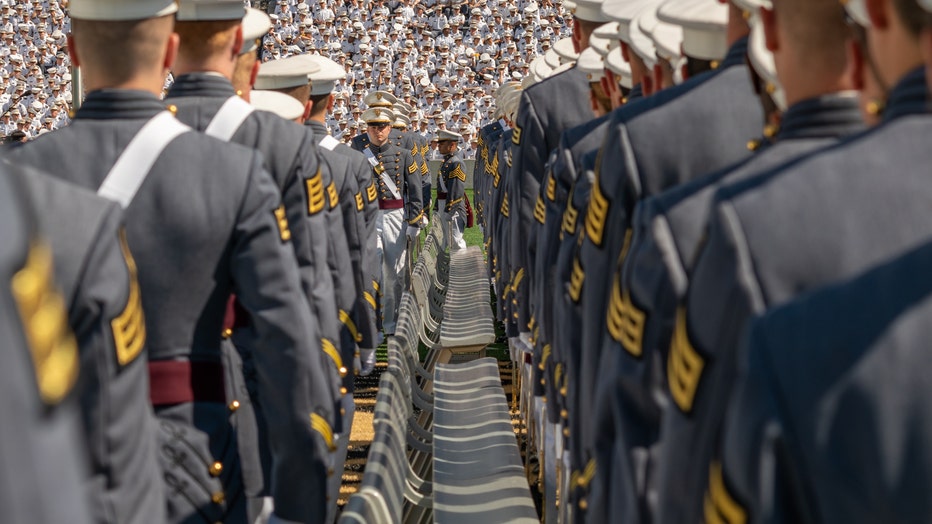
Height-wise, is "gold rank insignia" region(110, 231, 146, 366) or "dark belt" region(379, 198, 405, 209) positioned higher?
"gold rank insignia" region(110, 231, 146, 366)

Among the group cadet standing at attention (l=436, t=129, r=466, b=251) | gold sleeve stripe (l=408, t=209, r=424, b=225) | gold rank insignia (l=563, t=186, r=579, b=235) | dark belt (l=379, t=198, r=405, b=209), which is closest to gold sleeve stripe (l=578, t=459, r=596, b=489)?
gold rank insignia (l=563, t=186, r=579, b=235)

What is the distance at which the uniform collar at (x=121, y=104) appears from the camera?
2.73 meters

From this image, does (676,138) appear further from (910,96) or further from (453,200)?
(453,200)

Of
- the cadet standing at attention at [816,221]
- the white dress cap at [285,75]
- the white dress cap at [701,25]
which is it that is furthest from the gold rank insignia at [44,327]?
the white dress cap at [285,75]

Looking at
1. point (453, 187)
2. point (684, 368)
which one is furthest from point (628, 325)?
point (453, 187)

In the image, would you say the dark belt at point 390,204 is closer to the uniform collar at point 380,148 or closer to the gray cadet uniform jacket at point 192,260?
the uniform collar at point 380,148

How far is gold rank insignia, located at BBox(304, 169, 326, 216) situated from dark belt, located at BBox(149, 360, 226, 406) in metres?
1.25

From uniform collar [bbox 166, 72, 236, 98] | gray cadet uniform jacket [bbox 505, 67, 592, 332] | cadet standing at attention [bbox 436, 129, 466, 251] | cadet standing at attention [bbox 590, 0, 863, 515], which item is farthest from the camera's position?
cadet standing at attention [bbox 436, 129, 466, 251]

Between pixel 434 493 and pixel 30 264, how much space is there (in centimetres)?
401

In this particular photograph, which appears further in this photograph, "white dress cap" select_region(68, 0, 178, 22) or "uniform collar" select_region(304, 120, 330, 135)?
"uniform collar" select_region(304, 120, 330, 135)

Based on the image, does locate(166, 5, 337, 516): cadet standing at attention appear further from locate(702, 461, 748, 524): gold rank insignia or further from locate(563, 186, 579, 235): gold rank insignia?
locate(702, 461, 748, 524): gold rank insignia

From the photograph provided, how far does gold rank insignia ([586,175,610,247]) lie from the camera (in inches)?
112

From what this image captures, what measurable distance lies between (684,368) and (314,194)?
2495mm

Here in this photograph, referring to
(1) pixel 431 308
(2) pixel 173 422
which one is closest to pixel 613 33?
(2) pixel 173 422
